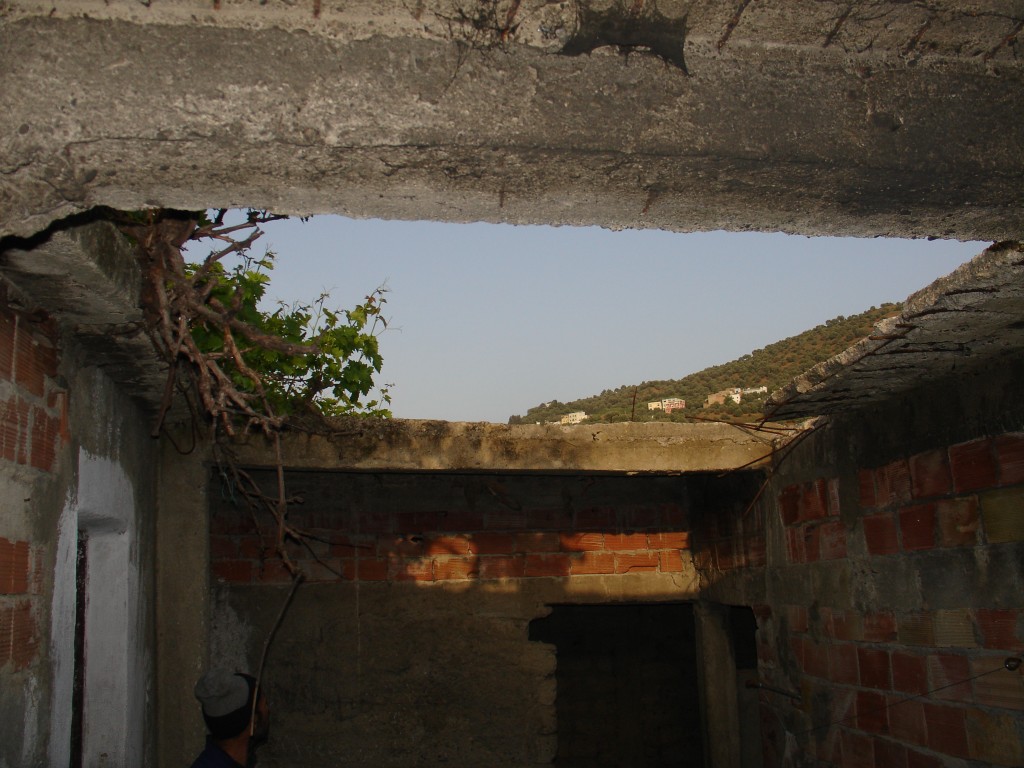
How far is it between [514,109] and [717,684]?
4.44 meters

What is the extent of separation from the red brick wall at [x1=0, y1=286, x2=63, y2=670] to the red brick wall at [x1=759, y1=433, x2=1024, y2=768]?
9.12 feet

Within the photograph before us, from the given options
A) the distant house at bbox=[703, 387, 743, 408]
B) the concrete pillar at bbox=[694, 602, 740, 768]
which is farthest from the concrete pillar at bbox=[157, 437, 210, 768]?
the distant house at bbox=[703, 387, 743, 408]

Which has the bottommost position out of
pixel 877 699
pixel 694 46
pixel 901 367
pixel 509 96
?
pixel 877 699

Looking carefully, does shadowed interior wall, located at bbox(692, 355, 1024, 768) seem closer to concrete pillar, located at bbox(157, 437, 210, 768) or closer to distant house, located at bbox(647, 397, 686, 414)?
distant house, located at bbox(647, 397, 686, 414)

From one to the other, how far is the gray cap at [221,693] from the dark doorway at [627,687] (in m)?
4.12

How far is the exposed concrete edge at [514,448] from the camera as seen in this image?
3.97 m

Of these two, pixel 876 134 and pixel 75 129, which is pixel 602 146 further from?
pixel 75 129

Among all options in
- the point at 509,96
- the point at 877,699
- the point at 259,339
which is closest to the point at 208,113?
the point at 509,96

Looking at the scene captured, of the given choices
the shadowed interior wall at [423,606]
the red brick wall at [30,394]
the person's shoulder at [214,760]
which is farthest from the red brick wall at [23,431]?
the shadowed interior wall at [423,606]

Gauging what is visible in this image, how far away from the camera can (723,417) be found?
13.9 feet

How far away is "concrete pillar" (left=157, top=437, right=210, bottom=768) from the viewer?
3.55 meters

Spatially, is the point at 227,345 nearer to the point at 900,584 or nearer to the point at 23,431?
the point at 23,431

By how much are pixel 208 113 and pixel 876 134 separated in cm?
110

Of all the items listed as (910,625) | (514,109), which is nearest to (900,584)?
(910,625)
